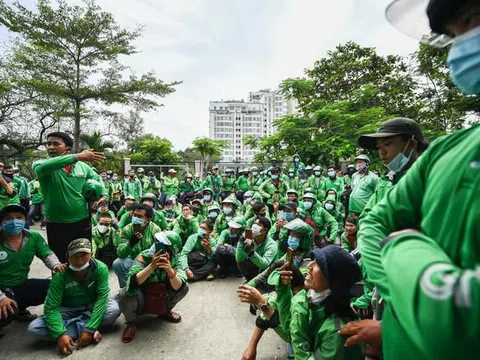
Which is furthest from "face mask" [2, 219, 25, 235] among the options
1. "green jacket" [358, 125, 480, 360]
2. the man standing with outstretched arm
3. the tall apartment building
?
the tall apartment building

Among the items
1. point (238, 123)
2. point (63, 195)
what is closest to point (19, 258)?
point (63, 195)

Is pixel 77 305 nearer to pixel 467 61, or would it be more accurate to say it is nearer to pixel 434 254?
pixel 434 254

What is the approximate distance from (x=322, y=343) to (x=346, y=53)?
60.5ft

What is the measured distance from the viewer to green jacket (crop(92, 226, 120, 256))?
17.1 feet

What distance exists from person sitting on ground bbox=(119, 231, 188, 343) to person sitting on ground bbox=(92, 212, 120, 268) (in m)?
2.24

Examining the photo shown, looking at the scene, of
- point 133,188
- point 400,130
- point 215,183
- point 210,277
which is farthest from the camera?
point 215,183

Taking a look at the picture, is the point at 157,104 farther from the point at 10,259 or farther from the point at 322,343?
the point at 322,343

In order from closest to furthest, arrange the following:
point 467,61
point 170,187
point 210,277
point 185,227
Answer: point 467,61, point 210,277, point 185,227, point 170,187

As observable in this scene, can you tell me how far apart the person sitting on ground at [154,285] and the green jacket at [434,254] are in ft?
8.50

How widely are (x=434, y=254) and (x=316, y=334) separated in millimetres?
1576

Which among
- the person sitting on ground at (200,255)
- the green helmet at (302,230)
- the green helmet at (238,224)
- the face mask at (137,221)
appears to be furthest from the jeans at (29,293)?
the green helmet at (302,230)

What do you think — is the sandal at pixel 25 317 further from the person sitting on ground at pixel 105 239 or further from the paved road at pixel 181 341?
the person sitting on ground at pixel 105 239

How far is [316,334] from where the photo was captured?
1894mm

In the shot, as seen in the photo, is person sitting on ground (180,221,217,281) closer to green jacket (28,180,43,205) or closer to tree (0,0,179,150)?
green jacket (28,180,43,205)
